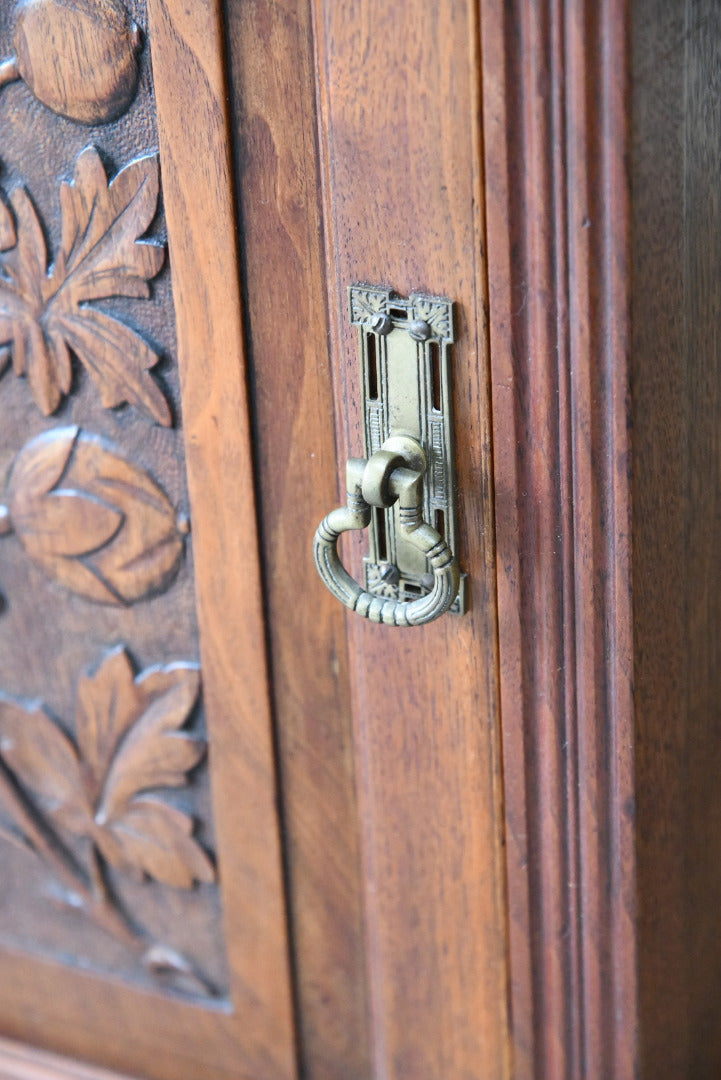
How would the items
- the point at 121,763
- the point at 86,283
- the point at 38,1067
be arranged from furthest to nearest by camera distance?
the point at 38,1067 < the point at 121,763 < the point at 86,283

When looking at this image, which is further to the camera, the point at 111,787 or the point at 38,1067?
the point at 38,1067

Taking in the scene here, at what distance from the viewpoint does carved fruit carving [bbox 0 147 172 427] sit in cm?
68

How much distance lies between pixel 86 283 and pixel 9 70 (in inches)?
4.6

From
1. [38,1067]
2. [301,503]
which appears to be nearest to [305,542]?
[301,503]

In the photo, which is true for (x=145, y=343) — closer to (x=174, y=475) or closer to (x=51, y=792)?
(x=174, y=475)

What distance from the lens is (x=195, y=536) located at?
2.41 ft

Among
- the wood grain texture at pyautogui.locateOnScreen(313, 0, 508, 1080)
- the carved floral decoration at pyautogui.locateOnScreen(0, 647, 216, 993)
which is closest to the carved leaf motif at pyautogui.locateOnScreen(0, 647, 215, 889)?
the carved floral decoration at pyautogui.locateOnScreen(0, 647, 216, 993)

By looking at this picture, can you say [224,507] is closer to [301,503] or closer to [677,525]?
[301,503]

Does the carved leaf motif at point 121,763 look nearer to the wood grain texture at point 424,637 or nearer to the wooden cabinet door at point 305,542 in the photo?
the wooden cabinet door at point 305,542

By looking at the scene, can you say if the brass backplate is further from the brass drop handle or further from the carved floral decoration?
the carved floral decoration

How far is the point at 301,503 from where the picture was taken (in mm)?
703

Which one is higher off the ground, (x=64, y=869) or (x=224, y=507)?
(x=224, y=507)

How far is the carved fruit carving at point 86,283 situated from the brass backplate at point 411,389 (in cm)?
13

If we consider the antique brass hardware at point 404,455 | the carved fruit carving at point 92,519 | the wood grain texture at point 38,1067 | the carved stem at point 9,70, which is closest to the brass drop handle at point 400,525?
the antique brass hardware at point 404,455
